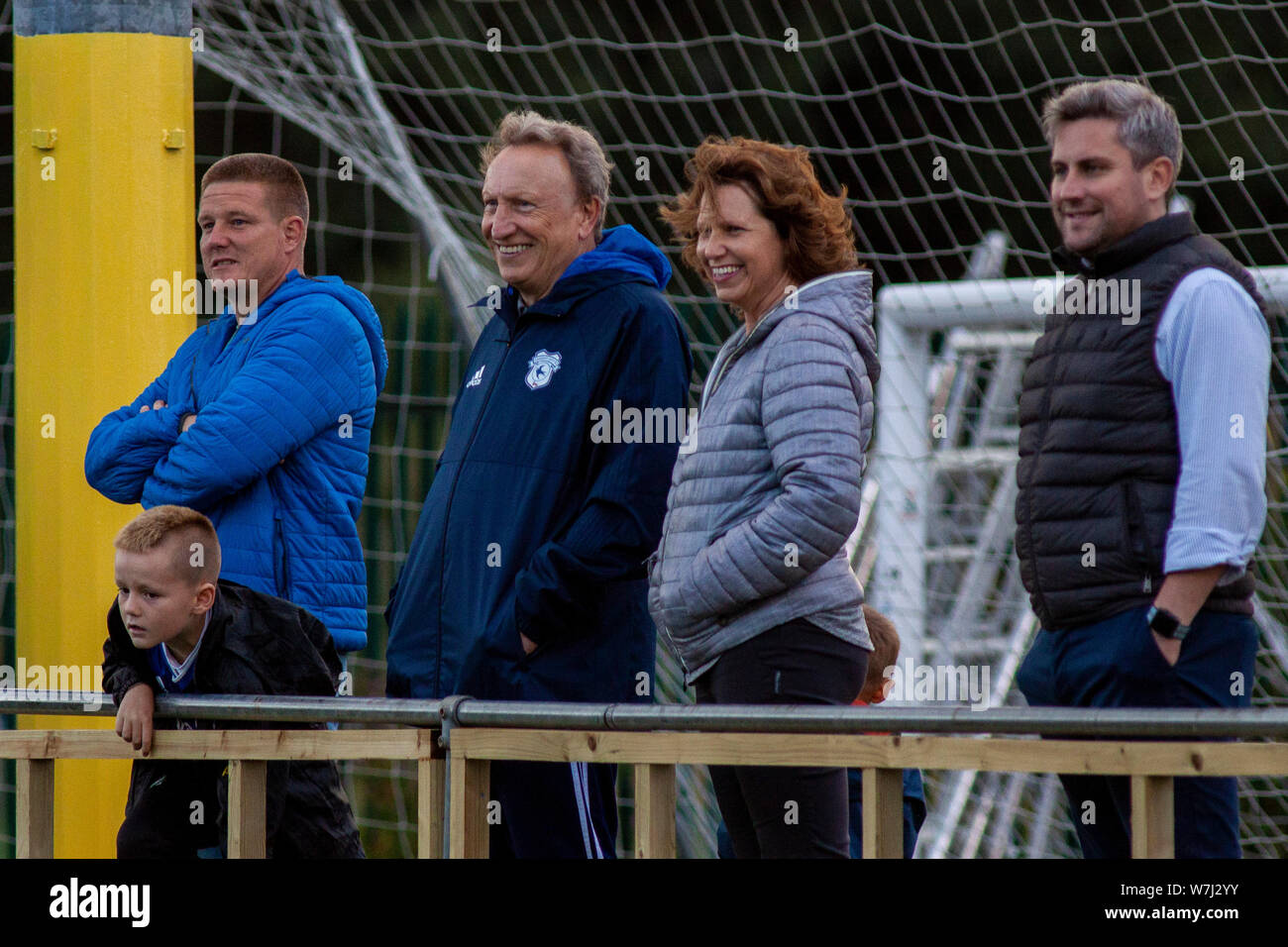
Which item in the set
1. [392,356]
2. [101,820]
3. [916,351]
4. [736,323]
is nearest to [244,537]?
[101,820]

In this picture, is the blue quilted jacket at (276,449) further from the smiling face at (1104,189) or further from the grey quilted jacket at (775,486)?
the smiling face at (1104,189)

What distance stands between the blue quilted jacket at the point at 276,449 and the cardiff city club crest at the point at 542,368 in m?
0.43

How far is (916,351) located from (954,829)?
166 centimetres

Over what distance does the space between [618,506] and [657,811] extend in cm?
56

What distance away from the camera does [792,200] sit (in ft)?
10.6

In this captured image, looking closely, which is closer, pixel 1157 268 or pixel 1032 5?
pixel 1157 268

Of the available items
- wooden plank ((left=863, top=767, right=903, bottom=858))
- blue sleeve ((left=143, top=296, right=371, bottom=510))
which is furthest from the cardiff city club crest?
wooden plank ((left=863, top=767, right=903, bottom=858))

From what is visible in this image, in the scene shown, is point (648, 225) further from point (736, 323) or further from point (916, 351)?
point (916, 351)

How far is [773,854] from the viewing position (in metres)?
2.97

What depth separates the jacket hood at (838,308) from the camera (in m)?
3.15

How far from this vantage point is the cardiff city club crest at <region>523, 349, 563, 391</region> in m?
3.38

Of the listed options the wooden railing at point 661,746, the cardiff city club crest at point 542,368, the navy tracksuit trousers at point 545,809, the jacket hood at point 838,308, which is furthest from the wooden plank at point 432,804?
the jacket hood at point 838,308

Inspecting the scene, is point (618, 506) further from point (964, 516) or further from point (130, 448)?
point (964, 516)

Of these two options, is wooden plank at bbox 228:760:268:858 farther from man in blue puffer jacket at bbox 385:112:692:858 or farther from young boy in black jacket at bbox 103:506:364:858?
man in blue puffer jacket at bbox 385:112:692:858
